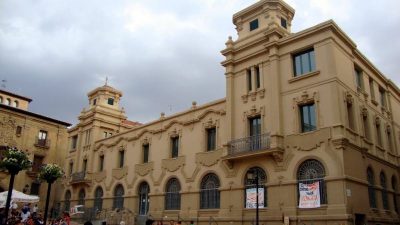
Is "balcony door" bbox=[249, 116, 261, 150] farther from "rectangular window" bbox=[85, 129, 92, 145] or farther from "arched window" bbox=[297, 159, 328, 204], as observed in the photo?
"rectangular window" bbox=[85, 129, 92, 145]

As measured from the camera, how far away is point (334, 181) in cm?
2153

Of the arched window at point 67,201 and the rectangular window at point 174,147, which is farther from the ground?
the rectangular window at point 174,147

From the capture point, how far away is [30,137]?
46.5 metres

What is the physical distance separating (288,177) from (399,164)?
11714 millimetres

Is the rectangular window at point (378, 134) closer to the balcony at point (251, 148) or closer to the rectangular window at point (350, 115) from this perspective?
the rectangular window at point (350, 115)

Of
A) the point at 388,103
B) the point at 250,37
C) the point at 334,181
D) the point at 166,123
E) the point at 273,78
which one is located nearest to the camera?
the point at 334,181

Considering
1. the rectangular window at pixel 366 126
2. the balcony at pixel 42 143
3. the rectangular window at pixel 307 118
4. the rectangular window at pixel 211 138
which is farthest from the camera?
the balcony at pixel 42 143

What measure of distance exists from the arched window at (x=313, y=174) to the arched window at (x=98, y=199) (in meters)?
22.6

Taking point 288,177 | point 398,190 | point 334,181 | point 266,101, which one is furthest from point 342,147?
point 398,190

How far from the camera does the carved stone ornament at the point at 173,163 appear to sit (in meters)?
31.5

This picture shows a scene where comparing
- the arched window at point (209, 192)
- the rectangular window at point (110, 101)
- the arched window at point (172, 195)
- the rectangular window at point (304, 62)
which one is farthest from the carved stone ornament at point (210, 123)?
the rectangular window at point (110, 101)

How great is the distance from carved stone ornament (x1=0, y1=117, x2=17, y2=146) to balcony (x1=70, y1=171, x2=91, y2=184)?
26.7 feet

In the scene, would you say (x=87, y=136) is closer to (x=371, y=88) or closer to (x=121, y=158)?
(x=121, y=158)

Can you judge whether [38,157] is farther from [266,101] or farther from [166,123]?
[266,101]
